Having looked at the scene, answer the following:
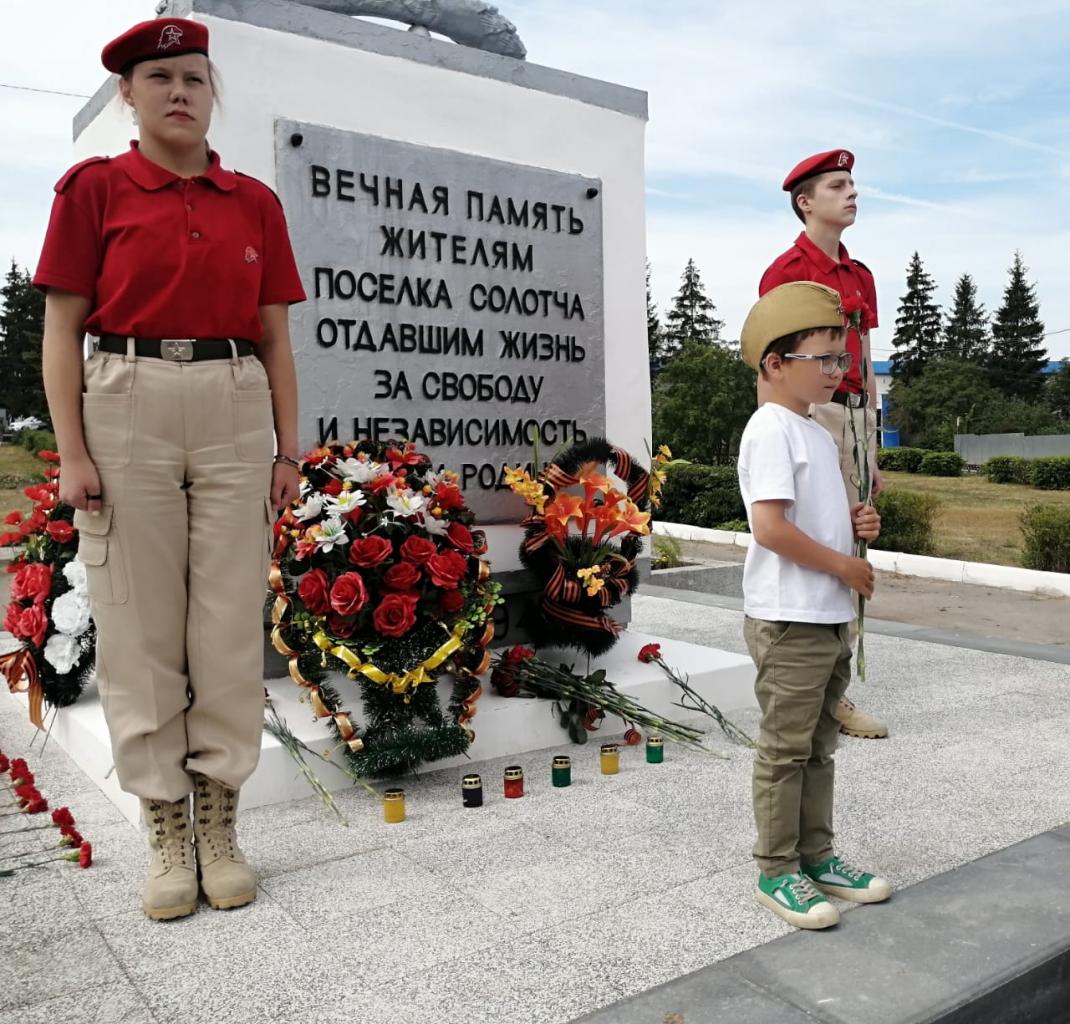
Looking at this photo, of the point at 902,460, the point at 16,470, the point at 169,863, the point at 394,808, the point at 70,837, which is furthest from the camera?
the point at 902,460

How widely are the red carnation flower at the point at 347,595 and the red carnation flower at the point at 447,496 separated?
49 centimetres

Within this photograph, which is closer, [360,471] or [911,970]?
[911,970]

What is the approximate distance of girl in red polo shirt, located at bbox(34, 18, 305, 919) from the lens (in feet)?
8.05

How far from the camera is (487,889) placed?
265 cm

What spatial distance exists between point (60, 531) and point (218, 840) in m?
1.87

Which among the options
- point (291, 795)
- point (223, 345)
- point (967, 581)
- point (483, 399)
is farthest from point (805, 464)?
point (967, 581)

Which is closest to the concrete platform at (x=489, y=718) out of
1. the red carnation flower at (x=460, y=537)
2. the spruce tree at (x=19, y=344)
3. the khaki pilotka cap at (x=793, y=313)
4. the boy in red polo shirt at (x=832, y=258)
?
the red carnation flower at (x=460, y=537)

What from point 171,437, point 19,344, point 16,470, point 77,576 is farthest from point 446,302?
point 19,344

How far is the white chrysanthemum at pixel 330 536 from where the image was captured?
136 inches

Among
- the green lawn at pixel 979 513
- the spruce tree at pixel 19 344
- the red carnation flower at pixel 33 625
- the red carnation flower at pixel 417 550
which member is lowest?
the green lawn at pixel 979 513

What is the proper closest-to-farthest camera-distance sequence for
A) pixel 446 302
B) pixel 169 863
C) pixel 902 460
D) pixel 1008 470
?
1. pixel 169 863
2. pixel 446 302
3. pixel 1008 470
4. pixel 902 460

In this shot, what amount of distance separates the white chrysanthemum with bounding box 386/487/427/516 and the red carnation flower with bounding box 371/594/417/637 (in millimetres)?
298

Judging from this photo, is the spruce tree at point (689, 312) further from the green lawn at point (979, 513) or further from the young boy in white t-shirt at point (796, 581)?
the young boy in white t-shirt at point (796, 581)

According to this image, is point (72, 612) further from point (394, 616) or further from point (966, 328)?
point (966, 328)
